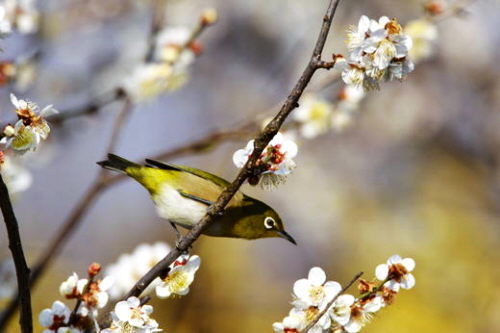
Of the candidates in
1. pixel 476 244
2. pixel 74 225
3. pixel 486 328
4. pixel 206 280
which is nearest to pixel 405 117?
pixel 476 244

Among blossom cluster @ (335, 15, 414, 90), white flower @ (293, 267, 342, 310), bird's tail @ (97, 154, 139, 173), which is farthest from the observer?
bird's tail @ (97, 154, 139, 173)

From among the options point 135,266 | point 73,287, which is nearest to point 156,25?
point 135,266

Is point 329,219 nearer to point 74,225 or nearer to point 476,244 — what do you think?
point 476,244

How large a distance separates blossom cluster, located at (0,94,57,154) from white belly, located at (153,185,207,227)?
3.61 feet

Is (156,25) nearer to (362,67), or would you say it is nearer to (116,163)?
(116,163)

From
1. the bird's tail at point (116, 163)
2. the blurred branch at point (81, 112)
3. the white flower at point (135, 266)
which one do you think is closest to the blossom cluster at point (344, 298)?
the bird's tail at point (116, 163)

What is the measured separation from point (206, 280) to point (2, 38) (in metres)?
6.51

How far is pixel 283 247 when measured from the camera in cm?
933

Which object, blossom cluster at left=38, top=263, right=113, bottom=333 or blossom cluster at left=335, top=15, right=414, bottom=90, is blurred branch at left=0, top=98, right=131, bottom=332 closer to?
blossom cluster at left=38, top=263, right=113, bottom=333

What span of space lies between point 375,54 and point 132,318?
95 cm

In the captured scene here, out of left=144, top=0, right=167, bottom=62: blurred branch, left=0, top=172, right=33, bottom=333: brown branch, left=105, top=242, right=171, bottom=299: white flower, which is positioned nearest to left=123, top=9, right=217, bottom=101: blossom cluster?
left=144, top=0, right=167, bottom=62: blurred branch

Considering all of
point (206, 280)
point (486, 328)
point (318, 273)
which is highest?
point (206, 280)

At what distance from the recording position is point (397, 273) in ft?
5.99

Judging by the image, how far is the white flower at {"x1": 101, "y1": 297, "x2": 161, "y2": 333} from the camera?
5.80ft
